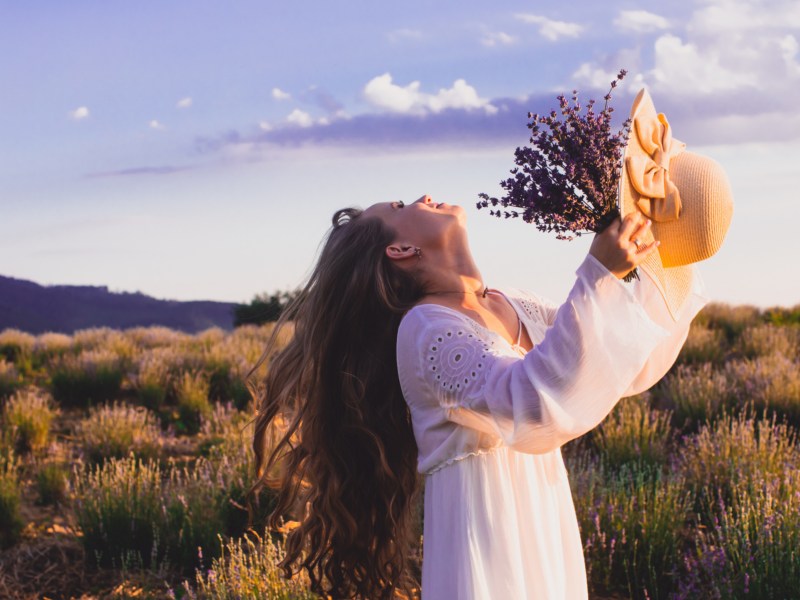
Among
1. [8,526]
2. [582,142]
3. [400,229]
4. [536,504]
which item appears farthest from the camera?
[8,526]

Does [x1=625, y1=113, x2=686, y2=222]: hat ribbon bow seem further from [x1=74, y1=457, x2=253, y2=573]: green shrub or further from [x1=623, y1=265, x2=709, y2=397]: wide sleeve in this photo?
[x1=74, y1=457, x2=253, y2=573]: green shrub

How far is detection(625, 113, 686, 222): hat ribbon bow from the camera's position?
6.75ft

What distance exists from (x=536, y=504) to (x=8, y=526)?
494 centimetres

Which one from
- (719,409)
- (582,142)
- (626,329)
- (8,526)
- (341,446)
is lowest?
(8,526)

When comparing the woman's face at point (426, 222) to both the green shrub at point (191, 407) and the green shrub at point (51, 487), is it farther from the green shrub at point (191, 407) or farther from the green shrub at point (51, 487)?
the green shrub at point (191, 407)

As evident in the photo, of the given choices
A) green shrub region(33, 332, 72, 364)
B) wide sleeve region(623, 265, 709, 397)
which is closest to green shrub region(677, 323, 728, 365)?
wide sleeve region(623, 265, 709, 397)

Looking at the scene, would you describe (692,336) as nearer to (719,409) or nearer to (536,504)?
(719,409)

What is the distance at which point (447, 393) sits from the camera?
224 cm

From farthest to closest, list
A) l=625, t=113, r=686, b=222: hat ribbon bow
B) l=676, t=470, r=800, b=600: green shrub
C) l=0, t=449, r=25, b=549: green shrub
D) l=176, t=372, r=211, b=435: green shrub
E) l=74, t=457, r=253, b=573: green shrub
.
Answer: l=176, t=372, r=211, b=435: green shrub < l=0, t=449, r=25, b=549: green shrub < l=74, t=457, r=253, b=573: green shrub < l=676, t=470, r=800, b=600: green shrub < l=625, t=113, r=686, b=222: hat ribbon bow

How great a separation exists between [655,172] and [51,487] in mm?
5918

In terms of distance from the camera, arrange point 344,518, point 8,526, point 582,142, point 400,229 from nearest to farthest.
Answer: point 582,142, point 400,229, point 344,518, point 8,526

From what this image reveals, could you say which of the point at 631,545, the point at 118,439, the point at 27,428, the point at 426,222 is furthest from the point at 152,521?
the point at 426,222

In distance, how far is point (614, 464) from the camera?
20.3 feet

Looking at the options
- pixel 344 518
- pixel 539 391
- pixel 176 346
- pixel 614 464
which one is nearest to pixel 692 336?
pixel 614 464
